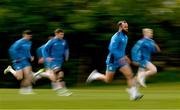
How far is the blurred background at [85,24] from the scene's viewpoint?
90.4 ft

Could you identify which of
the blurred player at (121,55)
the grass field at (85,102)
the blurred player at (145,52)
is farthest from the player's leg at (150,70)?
the blurred player at (121,55)

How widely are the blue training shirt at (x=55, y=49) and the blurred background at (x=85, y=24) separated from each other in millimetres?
6616

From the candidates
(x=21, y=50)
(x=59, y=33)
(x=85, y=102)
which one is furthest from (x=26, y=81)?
(x=85, y=102)

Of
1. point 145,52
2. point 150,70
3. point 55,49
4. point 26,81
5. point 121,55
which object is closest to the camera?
point 121,55

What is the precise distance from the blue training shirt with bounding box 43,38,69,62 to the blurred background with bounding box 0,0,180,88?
260 inches

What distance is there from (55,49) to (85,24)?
22.5ft

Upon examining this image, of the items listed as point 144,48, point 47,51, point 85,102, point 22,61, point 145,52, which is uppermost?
point 47,51

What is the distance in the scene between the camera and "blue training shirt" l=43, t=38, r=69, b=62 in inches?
806

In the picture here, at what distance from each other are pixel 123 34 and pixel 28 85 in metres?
4.41

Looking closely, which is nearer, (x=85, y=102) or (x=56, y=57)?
(x=85, y=102)

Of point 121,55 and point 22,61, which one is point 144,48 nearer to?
point 22,61

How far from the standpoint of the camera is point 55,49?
20.6 meters

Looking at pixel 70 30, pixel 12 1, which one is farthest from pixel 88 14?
pixel 12 1

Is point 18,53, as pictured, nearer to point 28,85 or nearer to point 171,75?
point 28,85
